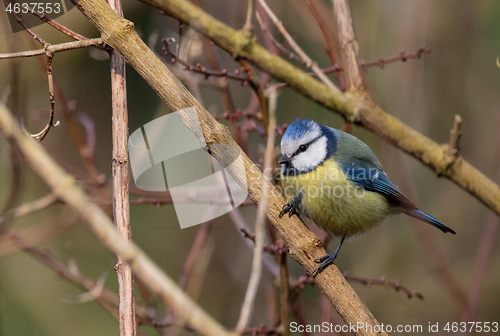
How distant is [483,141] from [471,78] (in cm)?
50

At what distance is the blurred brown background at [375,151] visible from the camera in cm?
316

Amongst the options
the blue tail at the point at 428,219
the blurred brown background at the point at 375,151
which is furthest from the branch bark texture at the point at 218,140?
A: the blurred brown background at the point at 375,151

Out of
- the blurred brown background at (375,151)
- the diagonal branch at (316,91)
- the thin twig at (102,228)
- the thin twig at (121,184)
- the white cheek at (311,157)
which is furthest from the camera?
the blurred brown background at (375,151)

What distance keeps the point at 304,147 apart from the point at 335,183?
23 cm

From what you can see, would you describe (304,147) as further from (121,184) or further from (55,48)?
(55,48)

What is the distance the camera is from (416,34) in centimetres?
325

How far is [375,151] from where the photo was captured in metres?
3.18

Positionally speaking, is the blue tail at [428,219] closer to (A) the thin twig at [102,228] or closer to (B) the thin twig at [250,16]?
(B) the thin twig at [250,16]

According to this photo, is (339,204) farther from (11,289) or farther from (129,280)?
(11,289)

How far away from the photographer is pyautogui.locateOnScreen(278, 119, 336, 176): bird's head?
2.02 meters

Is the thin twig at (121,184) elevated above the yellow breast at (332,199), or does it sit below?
below

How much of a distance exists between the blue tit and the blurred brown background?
958mm

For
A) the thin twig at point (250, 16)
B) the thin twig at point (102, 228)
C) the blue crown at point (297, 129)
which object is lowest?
the thin twig at point (102, 228)

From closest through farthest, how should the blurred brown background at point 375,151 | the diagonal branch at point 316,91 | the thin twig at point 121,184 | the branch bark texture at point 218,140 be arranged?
the thin twig at point 121,184 < the branch bark texture at point 218,140 < the diagonal branch at point 316,91 < the blurred brown background at point 375,151
